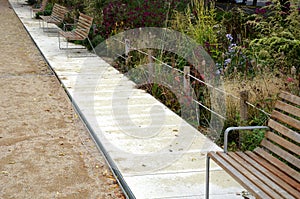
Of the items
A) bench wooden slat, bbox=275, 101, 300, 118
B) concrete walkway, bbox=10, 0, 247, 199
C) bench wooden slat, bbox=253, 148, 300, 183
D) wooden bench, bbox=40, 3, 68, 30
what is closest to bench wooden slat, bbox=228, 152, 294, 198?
bench wooden slat, bbox=253, 148, 300, 183

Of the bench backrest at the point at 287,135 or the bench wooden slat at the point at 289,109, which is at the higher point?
the bench wooden slat at the point at 289,109

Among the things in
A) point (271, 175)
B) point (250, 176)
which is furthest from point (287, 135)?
point (250, 176)

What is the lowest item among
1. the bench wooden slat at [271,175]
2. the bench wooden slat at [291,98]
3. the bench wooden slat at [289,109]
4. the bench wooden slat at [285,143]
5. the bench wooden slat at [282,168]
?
the bench wooden slat at [271,175]

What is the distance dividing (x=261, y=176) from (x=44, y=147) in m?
2.87

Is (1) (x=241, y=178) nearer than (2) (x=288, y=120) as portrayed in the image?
Yes

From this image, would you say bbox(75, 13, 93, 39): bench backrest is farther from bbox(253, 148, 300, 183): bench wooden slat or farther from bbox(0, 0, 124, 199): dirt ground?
bbox(253, 148, 300, 183): bench wooden slat

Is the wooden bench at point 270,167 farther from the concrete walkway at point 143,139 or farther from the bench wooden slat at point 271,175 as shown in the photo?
the concrete walkway at point 143,139

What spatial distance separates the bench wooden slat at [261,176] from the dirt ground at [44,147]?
3.93 feet

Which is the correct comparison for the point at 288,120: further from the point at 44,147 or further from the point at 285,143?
the point at 44,147

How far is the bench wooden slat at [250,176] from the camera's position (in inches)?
113

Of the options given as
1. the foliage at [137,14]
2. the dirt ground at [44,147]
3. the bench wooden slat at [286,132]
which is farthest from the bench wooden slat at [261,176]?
the foliage at [137,14]

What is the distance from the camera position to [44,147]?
5305mm

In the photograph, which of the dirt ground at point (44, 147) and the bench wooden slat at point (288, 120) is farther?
the dirt ground at point (44, 147)

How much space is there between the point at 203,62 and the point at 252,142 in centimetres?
188
